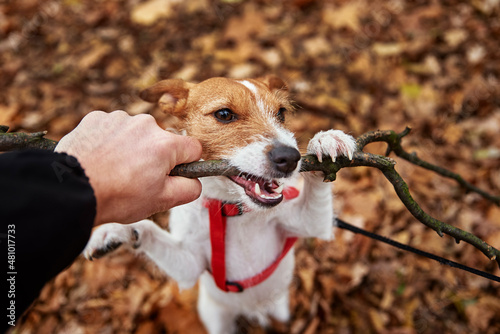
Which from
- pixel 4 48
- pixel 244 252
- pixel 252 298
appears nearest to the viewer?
pixel 244 252

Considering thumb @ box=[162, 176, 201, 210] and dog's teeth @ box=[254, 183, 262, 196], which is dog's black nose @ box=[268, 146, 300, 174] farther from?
thumb @ box=[162, 176, 201, 210]

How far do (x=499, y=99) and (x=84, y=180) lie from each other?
5041mm

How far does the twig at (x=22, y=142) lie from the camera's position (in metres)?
1.51

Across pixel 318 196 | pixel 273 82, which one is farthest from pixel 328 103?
pixel 318 196

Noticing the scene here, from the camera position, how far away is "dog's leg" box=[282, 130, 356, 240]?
1.75m

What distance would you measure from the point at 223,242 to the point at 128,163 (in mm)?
1046

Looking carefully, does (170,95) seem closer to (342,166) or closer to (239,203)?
(239,203)

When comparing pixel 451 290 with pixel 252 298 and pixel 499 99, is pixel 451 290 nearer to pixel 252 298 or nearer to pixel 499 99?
pixel 252 298

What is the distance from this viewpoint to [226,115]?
227 centimetres

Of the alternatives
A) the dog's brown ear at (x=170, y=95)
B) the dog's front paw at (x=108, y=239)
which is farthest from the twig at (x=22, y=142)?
the dog's brown ear at (x=170, y=95)

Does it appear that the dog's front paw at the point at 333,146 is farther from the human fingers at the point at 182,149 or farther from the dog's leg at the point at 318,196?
the human fingers at the point at 182,149

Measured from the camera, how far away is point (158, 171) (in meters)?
1.49

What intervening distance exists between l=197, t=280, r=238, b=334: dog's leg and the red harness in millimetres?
690

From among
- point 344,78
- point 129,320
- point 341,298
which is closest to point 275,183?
point 341,298
